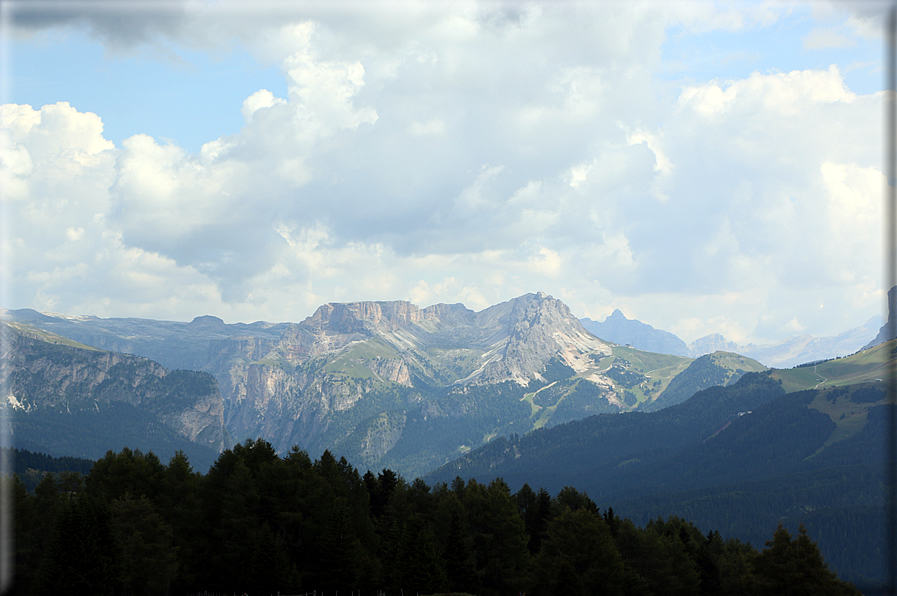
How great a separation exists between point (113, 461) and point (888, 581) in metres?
93.0

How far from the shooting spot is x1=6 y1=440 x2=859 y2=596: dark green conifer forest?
75312 millimetres

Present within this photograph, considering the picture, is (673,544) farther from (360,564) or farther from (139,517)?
(139,517)

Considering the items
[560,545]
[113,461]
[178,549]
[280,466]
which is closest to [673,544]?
[560,545]

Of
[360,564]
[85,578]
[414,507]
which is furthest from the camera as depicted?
[414,507]

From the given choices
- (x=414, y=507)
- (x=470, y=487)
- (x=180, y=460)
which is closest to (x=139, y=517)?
(x=180, y=460)

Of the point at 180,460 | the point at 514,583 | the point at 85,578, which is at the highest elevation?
the point at 180,460

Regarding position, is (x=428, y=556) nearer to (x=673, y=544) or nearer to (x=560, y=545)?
(x=560, y=545)

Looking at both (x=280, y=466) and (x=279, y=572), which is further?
(x=280, y=466)

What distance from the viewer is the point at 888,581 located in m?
32.1

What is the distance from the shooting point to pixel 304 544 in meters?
92.6

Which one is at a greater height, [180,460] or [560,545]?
[180,460]

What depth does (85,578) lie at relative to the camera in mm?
70750

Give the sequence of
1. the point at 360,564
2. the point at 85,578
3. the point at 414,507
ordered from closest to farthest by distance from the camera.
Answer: the point at 85,578, the point at 360,564, the point at 414,507

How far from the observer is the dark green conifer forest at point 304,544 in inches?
2965
